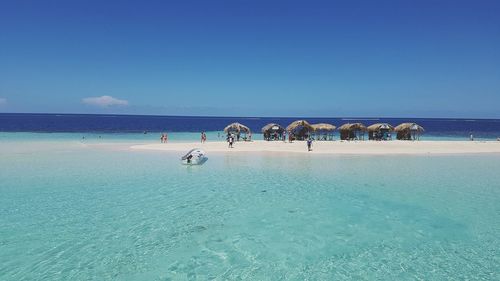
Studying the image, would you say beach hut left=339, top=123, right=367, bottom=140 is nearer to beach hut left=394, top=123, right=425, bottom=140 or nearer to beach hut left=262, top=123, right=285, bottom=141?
beach hut left=394, top=123, right=425, bottom=140

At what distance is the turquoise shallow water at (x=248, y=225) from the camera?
7.11 meters

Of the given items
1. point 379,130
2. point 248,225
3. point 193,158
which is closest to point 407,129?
point 379,130

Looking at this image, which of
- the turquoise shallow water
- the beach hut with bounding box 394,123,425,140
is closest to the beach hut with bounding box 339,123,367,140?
the beach hut with bounding box 394,123,425,140

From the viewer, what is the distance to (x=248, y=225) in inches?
383

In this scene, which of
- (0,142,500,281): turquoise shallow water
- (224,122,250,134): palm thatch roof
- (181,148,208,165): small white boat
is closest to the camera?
(0,142,500,281): turquoise shallow water

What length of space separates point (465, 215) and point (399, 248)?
3938mm

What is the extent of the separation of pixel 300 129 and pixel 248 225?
30221 mm

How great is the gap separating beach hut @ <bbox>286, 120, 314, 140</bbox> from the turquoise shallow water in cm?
1875

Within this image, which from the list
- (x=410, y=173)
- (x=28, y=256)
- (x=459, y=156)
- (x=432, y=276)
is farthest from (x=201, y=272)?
(x=459, y=156)

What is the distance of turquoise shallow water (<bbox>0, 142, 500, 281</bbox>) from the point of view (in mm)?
7105

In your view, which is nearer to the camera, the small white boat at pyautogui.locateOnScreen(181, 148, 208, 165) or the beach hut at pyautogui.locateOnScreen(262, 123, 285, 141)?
the small white boat at pyautogui.locateOnScreen(181, 148, 208, 165)

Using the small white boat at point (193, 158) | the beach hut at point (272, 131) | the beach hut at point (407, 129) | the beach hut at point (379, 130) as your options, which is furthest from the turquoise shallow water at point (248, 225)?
the beach hut at point (407, 129)

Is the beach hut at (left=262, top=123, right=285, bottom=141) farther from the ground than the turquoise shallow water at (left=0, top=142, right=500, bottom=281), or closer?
farther from the ground

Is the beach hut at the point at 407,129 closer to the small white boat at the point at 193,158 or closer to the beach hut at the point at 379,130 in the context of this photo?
the beach hut at the point at 379,130
